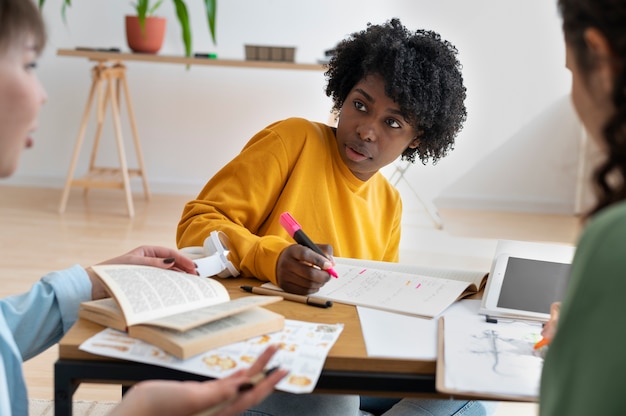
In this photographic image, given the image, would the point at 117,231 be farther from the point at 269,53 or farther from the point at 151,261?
the point at 151,261

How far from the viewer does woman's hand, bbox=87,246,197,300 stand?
3.80 ft

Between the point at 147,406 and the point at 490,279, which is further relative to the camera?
the point at 490,279

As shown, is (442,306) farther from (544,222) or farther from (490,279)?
(544,222)

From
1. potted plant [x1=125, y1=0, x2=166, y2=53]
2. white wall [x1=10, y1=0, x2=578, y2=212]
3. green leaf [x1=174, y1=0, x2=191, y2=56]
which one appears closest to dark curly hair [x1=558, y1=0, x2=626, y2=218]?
green leaf [x1=174, y1=0, x2=191, y2=56]

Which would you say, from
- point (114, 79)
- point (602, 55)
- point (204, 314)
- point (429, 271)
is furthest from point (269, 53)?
point (602, 55)

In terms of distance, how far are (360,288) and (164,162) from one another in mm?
3880

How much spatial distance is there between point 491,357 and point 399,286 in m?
0.32

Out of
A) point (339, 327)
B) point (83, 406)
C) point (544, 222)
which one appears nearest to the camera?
point (339, 327)

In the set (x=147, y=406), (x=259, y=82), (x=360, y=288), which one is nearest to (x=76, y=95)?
(x=259, y=82)

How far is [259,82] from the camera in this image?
4961 mm

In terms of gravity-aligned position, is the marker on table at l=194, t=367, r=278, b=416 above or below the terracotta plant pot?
below

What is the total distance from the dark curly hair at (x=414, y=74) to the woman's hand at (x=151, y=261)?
0.59 m

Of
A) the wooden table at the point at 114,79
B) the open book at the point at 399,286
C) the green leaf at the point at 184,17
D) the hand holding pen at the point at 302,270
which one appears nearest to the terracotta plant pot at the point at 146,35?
the wooden table at the point at 114,79

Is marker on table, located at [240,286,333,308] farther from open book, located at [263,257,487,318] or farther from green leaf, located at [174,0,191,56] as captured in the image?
green leaf, located at [174,0,191,56]
